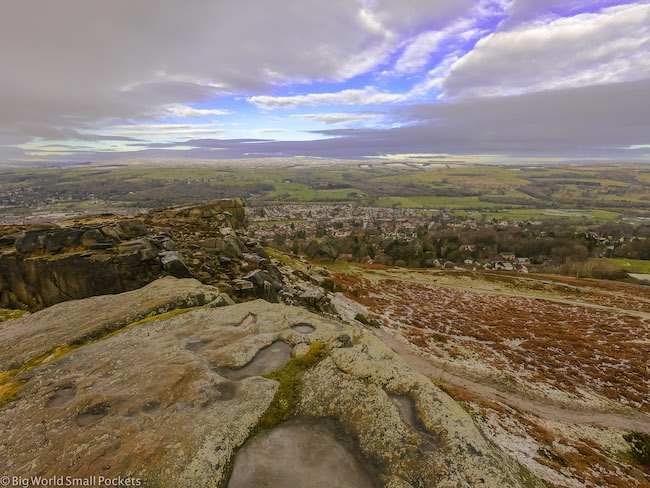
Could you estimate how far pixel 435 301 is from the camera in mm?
37188

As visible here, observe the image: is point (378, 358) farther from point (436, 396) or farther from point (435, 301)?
point (435, 301)

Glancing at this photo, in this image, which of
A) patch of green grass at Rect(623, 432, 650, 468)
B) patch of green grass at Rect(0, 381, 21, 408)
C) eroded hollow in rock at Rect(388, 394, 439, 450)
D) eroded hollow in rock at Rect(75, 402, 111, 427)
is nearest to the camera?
eroded hollow in rock at Rect(388, 394, 439, 450)

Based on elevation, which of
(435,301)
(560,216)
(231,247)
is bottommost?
(560,216)

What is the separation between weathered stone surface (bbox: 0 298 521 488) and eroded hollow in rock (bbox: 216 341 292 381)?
184mm

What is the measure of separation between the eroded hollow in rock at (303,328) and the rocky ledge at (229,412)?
504 millimetres

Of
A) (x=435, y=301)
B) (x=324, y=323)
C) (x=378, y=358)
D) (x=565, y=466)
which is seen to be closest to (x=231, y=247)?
(x=324, y=323)

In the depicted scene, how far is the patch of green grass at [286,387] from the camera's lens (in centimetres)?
709

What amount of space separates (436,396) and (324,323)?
5.53 metres

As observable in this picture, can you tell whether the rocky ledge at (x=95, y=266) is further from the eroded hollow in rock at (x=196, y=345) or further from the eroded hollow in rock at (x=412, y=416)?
the eroded hollow in rock at (x=412, y=416)

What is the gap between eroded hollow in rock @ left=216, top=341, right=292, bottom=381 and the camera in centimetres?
895

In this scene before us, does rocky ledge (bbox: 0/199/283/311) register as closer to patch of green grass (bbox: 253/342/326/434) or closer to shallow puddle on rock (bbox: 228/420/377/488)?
patch of green grass (bbox: 253/342/326/434)

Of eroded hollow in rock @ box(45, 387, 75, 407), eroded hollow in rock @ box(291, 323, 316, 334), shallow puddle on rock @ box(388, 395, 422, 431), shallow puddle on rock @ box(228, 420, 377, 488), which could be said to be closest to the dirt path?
eroded hollow in rock @ box(291, 323, 316, 334)

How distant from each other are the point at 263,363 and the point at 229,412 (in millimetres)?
2429

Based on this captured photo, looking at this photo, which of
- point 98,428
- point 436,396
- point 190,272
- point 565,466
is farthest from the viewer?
point 190,272
